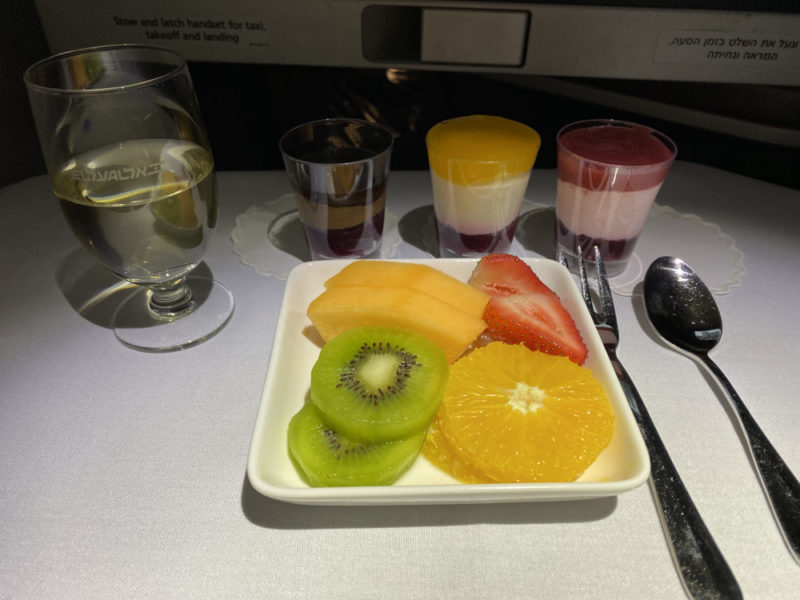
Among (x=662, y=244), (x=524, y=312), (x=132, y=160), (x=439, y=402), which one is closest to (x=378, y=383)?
(x=439, y=402)

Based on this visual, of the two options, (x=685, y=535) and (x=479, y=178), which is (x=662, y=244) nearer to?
(x=479, y=178)

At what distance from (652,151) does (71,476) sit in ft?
2.72

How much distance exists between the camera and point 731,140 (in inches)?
43.6

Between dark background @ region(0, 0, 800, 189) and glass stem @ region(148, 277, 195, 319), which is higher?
dark background @ region(0, 0, 800, 189)

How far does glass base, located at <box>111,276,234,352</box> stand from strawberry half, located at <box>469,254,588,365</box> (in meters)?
0.36

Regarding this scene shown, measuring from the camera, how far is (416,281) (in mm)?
625

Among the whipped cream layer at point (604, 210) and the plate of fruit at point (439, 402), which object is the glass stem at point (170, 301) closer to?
the plate of fruit at point (439, 402)

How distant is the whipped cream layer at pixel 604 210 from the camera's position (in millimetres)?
750

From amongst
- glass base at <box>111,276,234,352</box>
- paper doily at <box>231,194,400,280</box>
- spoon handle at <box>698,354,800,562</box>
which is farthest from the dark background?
spoon handle at <box>698,354,800,562</box>

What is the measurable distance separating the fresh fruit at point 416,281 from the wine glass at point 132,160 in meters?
0.20

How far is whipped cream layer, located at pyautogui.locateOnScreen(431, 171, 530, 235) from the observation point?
76 cm

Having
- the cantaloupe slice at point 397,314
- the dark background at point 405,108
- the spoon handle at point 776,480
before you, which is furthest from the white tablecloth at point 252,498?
the dark background at point 405,108

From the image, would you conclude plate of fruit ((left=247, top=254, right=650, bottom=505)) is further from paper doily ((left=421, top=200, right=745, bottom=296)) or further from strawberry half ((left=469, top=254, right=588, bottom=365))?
paper doily ((left=421, top=200, right=745, bottom=296))

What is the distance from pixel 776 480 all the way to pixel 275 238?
752mm
